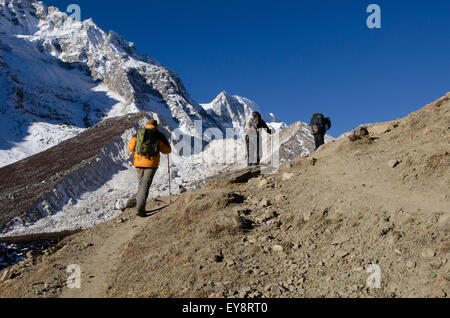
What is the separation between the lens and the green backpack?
902 cm

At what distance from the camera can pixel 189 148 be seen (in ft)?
147

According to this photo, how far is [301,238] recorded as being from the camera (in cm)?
581

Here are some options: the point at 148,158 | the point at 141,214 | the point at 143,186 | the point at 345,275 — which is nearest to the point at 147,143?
the point at 148,158

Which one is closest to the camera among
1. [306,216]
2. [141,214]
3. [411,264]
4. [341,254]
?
[411,264]

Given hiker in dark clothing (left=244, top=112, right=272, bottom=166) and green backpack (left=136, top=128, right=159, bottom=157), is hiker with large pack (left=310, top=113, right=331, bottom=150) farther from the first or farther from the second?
green backpack (left=136, top=128, right=159, bottom=157)

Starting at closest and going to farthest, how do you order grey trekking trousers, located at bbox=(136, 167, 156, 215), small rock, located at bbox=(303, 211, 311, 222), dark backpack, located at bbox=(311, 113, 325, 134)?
small rock, located at bbox=(303, 211, 311, 222)
grey trekking trousers, located at bbox=(136, 167, 156, 215)
dark backpack, located at bbox=(311, 113, 325, 134)

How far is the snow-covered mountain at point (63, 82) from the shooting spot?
2724 inches

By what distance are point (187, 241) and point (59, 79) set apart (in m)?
119

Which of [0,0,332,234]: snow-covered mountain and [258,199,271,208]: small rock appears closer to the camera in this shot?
[258,199,271,208]: small rock

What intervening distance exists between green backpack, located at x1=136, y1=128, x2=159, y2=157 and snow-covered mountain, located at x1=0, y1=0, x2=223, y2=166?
53556mm

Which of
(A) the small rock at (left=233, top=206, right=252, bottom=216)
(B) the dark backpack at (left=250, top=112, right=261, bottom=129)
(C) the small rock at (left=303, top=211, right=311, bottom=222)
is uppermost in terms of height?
(B) the dark backpack at (left=250, top=112, right=261, bottom=129)

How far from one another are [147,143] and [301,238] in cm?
494

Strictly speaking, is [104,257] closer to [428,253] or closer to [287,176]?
[287,176]

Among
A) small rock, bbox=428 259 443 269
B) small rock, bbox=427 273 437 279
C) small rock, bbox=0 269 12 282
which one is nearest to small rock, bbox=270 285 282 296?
small rock, bbox=427 273 437 279
